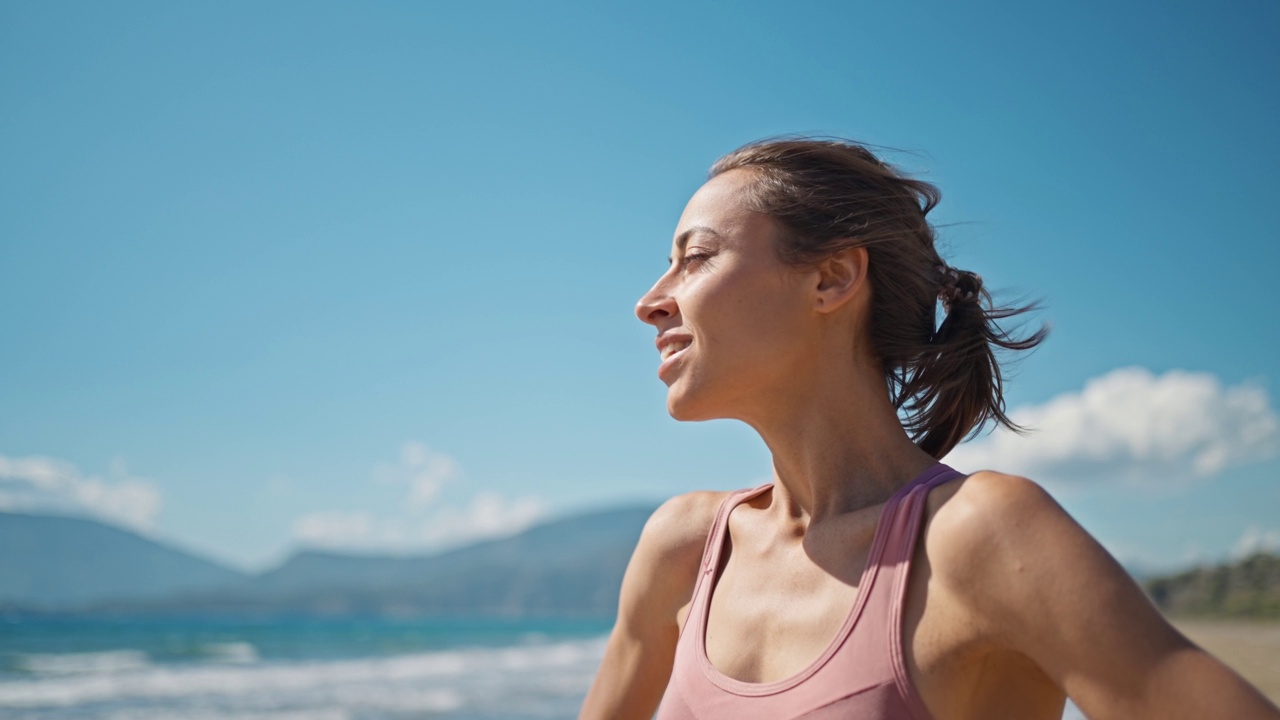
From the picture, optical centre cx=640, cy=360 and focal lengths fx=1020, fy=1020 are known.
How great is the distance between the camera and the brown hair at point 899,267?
1.54m

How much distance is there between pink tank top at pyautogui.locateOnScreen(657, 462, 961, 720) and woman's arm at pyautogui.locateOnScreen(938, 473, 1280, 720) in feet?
0.32

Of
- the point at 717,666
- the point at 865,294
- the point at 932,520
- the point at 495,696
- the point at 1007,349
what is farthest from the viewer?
the point at 495,696

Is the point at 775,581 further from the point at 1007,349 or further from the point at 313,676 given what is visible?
the point at 313,676

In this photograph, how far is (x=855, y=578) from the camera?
1.34 m

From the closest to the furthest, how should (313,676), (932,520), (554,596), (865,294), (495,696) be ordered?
(932,520)
(865,294)
(495,696)
(313,676)
(554,596)

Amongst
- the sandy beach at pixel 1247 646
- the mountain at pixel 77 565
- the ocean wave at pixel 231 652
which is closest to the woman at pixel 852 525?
the sandy beach at pixel 1247 646

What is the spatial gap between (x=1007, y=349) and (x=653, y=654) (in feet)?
2.56

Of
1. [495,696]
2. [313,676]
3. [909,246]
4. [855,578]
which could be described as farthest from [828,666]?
[313,676]

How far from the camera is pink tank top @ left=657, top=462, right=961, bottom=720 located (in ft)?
3.93

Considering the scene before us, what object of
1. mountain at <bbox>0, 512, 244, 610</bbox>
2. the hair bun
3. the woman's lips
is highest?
mountain at <bbox>0, 512, 244, 610</bbox>

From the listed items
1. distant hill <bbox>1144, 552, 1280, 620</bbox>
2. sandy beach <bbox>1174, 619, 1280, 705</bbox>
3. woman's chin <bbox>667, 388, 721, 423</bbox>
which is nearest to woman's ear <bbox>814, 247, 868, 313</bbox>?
woman's chin <bbox>667, 388, 721, 423</bbox>

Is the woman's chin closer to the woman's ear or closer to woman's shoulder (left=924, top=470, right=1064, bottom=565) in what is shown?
the woman's ear

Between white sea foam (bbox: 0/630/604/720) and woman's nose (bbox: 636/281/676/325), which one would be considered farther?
white sea foam (bbox: 0/630/604/720)

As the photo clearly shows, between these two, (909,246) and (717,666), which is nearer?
(717,666)
